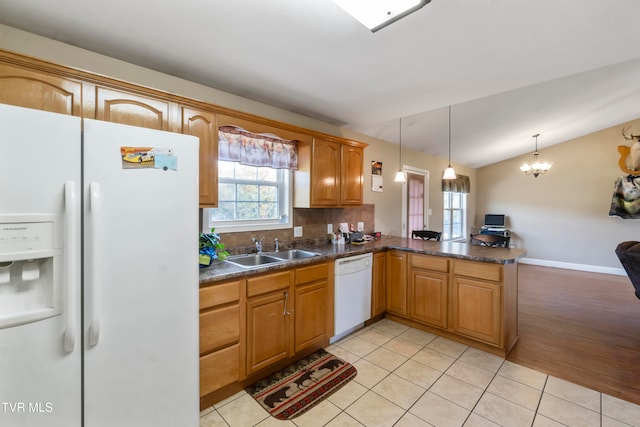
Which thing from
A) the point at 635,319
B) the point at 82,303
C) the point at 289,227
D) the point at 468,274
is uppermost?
the point at 289,227

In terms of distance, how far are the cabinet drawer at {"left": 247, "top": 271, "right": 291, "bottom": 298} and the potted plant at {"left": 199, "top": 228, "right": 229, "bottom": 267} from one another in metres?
0.34

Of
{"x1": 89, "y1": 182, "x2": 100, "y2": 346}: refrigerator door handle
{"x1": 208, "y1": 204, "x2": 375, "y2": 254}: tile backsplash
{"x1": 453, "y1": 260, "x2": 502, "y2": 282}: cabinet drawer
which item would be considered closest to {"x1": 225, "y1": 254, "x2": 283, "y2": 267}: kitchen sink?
{"x1": 208, "y1": 204, "x2": 375, "y2": 254}: tile backsplash

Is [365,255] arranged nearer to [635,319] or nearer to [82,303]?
[82,303]

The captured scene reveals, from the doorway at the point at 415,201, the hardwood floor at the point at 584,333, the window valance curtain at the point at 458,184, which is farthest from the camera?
the window valance curtain at the point at 458,184

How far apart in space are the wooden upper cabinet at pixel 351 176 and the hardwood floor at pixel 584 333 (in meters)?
2.15

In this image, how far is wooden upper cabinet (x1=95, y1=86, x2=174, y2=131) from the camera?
64.0 inches

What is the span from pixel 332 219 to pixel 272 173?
971 mm

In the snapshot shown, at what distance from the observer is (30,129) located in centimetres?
105

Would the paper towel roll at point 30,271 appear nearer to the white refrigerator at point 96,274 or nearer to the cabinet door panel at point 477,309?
the white refrigerator at point 96,274

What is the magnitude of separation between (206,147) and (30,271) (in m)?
1.25

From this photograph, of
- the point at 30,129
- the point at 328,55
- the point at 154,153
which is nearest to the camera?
the point at 30,129

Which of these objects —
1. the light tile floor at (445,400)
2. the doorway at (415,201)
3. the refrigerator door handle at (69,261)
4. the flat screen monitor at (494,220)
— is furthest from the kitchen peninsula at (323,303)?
the flat screen monitor at (494,220)

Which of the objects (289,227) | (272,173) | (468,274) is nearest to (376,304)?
(468,274)

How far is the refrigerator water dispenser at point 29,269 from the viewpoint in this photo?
1.01m
